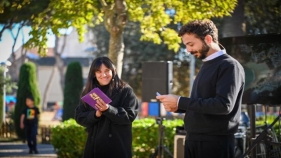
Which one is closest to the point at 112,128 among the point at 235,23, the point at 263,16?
the point at 235,23

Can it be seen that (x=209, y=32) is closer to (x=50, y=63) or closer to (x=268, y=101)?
(x=268, y=101)

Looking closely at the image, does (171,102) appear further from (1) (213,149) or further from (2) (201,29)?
(2) (201,29)

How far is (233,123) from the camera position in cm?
418

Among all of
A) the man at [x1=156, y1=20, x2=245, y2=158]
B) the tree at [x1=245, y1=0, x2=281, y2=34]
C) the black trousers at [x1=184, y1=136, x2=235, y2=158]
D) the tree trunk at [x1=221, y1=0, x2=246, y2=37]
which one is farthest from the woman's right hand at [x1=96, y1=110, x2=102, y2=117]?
the tree trunk at [x1=221, y1=0, x2=246, y2=37]

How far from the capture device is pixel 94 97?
4809 millimetres

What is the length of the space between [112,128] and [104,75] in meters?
0.46

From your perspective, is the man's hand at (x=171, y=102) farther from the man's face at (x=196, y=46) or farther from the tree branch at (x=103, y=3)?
the tree branch at (x=103, y=3)

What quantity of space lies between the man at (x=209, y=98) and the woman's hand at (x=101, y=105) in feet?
2.53

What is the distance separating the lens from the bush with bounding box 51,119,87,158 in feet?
40.7

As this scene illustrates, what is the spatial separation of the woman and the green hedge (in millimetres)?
6783

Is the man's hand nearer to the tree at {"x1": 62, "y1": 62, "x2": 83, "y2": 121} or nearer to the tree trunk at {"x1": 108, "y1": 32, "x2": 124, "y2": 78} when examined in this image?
the tree trunk at {"x1": 108, "y1": 32, "x2": 124, "y2": 78}

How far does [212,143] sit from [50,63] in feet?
219

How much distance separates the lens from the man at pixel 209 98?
4.05 m

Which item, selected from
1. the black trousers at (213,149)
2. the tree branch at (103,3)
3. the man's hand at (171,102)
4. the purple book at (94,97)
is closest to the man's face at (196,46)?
the man's hand at (171,102)
